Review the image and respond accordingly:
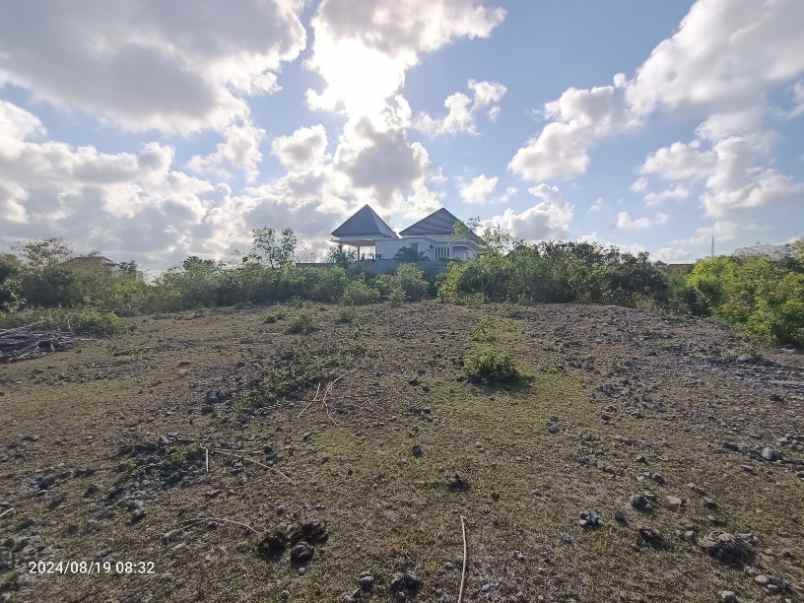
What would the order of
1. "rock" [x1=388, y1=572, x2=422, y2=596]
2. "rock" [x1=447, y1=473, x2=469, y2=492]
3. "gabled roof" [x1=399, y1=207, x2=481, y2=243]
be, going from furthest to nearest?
"gabled roof" [x1=399, y1=207, x2=481, y2=243]
"rock" [x1=447, y1=473, x2=469, y2=492]
"rock" [x1=388, y1=572, x2=422, y2=596]

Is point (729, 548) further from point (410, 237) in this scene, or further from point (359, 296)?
point (410, 237)

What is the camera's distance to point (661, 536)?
1.97 meters

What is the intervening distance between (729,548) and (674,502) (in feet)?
1.14

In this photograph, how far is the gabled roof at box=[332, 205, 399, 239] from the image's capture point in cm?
2242

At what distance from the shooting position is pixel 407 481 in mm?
2469

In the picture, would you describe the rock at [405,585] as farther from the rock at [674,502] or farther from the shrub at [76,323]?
the shrub at [76,323]

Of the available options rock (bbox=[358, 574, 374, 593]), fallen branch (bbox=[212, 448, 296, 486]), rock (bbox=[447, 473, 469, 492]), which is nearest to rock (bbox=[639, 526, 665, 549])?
rock (bbox=[447, 473, 469, 492])

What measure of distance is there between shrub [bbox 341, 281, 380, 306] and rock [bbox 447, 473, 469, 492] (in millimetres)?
9384

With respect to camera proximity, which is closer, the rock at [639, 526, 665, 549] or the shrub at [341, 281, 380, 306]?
the rock at [639, 526, 665, 549]

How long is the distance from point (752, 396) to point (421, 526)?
12.6ft

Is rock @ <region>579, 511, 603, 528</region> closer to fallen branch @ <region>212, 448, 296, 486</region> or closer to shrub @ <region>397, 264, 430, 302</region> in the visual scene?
fallen branch @ <region>212, 448, 296, 486</region>

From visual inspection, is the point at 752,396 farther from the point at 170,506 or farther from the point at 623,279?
the point at 623,279

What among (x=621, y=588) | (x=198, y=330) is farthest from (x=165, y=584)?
(x=198, y=330)

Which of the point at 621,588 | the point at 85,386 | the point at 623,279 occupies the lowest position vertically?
the point at 621,588
